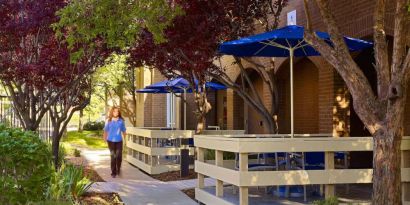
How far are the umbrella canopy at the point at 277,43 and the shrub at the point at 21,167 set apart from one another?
3.45m

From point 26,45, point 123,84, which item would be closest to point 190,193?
point 26,45

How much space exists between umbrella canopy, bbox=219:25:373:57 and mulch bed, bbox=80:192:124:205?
3.31 meters

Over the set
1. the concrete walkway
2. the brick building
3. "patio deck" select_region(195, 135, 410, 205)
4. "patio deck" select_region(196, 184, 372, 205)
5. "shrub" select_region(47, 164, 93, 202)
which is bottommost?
the concrete walkway

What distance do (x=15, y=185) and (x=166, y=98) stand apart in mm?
17551

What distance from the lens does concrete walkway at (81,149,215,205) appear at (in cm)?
1025

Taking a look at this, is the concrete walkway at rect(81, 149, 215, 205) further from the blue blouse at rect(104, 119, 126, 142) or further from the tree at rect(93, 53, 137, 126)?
the tree at rect(93, 53, 137, 126)

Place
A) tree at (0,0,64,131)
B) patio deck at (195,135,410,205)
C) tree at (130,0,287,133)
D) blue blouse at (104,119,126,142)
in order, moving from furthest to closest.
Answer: blue blouse at (104,119,126,142), tree at (130,0,287,133), tree at (0,0,64,131), patio deck at (195,135,410,205)

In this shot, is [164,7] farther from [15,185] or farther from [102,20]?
[15,185]

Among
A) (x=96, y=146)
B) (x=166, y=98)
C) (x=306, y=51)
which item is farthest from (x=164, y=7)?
(x=96, y=146)

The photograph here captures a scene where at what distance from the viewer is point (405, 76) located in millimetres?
6570

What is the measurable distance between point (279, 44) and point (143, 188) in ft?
15.4

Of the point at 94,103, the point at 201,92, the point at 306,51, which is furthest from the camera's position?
the point at 94,103

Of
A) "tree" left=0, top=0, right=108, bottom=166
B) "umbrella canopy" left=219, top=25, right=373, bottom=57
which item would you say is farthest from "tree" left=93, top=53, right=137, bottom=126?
"umbrella canopy" left=219, top=25, right=373, bottom=57

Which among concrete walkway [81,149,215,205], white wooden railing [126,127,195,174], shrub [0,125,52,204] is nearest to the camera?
shrub [0,125,52,204]
